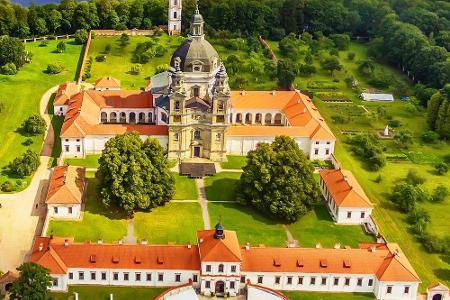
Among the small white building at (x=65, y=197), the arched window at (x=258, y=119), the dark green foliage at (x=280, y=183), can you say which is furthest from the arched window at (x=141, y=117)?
the dark green foliage at (x=280, y=183)

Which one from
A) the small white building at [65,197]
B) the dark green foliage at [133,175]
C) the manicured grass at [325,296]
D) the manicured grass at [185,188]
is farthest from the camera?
the manicured grass at [185,188]

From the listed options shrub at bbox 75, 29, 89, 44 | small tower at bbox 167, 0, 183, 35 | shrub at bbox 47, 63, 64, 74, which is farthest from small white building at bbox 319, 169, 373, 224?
shrub at bbox 75, 29, 89, 44

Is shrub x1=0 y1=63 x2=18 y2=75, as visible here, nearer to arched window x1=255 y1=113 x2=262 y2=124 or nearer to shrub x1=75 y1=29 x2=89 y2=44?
shrub x1=75 y1=29 x2=89 y2=44

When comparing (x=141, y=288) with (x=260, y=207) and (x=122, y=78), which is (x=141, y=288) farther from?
(x=122, y=78)

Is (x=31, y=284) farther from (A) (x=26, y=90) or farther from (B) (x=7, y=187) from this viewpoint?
(A) (x=26, y=90)

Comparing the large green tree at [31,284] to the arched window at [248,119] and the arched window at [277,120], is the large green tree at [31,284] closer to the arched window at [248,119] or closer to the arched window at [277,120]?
the arched window at [248,119]

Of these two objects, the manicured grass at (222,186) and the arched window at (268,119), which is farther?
the arched window at (268,119)

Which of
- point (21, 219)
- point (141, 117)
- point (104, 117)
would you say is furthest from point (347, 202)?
point (104, 117)
